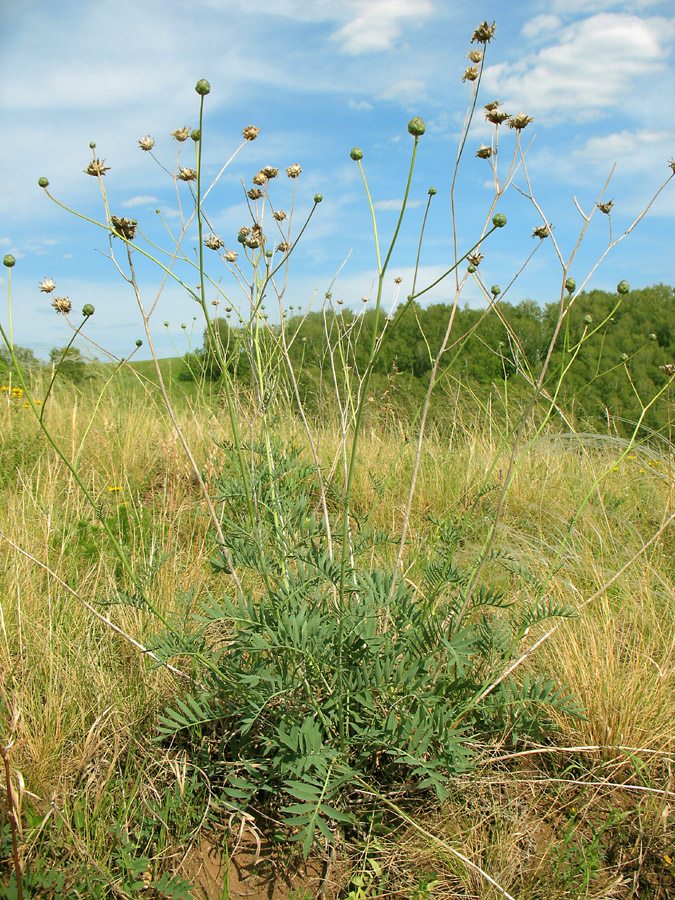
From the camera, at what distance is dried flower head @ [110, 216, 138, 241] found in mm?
1084

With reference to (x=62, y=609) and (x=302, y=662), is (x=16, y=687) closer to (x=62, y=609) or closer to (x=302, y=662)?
(x=62, y=609)

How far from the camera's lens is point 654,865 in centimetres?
125

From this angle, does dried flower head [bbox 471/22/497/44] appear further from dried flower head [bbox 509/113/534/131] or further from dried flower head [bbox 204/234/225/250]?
dried flower head [bbox 204/234/225/250]

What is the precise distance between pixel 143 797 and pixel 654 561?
84.3 inches

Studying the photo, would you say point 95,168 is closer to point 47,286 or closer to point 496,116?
point 47,286

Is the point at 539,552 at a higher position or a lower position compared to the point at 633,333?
lower

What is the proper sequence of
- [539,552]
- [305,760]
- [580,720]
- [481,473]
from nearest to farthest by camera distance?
[305,760], [580,720], [539,552], [481,473]

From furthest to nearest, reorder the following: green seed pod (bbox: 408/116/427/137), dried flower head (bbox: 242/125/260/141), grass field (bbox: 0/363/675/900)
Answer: dried flower head (bbox: 242/125/260/141) → grass field (bbox: 0/363/675/900) → green seed pod (bbox: 408/116/427/137)

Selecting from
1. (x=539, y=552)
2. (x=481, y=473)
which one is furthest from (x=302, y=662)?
(x=481, y=473)

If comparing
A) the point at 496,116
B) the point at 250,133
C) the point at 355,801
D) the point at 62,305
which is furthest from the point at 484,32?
the point at 355,801

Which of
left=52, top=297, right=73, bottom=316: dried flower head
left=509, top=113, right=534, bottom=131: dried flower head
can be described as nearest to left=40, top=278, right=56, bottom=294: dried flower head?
left=52, top=297, right=73, bottom=316: dried flower head

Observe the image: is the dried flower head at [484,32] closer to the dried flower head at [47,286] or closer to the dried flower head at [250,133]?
the dried flower head at [250,133]

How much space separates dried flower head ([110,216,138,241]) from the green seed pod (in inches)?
20.8

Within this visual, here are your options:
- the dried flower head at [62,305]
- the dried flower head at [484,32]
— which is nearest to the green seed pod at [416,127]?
the dried flower head at [484,32]
